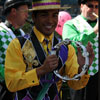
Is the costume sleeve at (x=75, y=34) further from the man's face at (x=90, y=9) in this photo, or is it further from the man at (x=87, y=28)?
the man's face at (x=90, y=9)

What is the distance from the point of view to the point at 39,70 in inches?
116

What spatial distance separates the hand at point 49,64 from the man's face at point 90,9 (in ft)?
7.28

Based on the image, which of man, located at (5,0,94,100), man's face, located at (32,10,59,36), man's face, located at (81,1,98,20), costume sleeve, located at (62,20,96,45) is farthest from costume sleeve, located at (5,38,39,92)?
man's face, located at (81,1,98,20)

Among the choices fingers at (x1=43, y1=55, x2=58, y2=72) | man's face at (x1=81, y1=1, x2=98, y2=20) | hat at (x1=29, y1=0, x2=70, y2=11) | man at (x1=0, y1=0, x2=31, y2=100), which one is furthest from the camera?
man's face at (x1=81, y1=1, x2=98, y2=20)

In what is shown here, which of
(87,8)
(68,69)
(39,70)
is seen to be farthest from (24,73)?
(87,8)

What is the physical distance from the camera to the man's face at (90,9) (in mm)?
4988

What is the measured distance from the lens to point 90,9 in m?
4.98

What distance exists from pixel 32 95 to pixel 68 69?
0.39m

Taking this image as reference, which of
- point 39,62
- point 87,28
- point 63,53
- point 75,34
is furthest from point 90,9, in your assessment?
point 39,62

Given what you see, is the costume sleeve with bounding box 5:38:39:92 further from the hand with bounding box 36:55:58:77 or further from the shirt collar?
the shirt collar

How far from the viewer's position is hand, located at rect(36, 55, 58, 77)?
113 inches

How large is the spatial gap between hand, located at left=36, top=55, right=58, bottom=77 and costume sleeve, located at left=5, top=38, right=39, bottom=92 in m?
0.08

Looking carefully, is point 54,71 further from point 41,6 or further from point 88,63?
point 41,6

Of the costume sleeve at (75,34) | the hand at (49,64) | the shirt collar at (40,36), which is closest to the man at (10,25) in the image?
the costume sleeve at (75,34)
